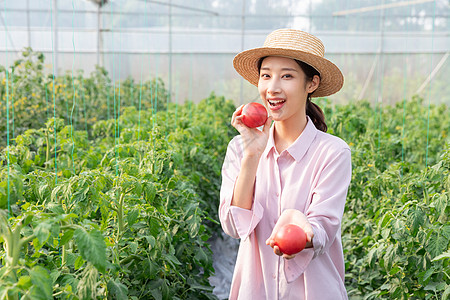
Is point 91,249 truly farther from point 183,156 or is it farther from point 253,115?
point 183,156

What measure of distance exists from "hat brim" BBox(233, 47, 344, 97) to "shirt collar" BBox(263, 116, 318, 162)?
0.55 ft

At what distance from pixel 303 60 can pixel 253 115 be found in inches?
10.0

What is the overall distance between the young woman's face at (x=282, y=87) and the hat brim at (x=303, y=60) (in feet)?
0.11

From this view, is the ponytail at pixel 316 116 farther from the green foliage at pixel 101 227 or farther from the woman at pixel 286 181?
the green foliage at pixel 101 227

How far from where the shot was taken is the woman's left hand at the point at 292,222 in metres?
1.36

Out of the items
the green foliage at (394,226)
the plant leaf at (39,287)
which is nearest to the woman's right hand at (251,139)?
the plant leaf at (39,287)

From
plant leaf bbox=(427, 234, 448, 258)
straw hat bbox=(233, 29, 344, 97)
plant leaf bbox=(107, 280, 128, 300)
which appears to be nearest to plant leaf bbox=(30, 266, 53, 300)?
plant leaf bbox=(107, 280, 128, 300)

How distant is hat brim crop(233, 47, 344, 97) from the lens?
1.60m

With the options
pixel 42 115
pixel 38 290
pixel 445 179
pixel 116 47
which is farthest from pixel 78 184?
pixel 116 47

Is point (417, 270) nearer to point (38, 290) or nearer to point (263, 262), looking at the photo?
point (263, 262)

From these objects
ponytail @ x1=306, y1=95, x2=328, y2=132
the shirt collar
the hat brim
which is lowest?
the shirt collar

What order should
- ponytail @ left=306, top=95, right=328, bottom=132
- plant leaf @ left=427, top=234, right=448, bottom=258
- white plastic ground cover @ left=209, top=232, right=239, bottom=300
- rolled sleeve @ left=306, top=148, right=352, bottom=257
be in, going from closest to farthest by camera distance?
rolled sleeve @ left=306, top=148, right=352, bottom=257 → ponytail @ left=306, top=95, right=328, bottom=132 → plant leaf @ left=427, top=234, right=448, bottom=258 → white plastic ground cover @ left=209, top=232, right=239, bottom=300

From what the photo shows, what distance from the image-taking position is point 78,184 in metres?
1.99

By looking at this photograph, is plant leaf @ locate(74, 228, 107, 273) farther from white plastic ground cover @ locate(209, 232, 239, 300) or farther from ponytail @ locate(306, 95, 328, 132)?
white plastic ground cover @ locate(209, 232, 239, 300)
